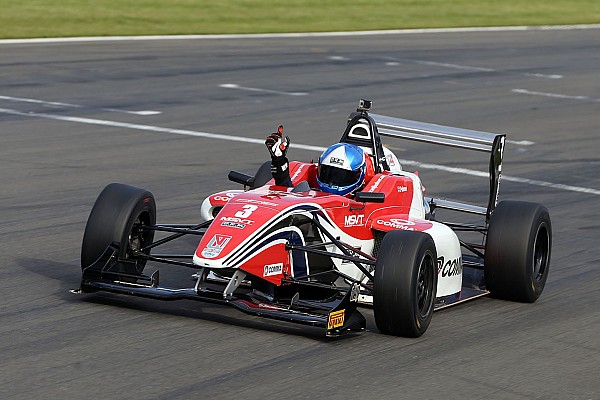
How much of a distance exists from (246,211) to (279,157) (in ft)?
2.88

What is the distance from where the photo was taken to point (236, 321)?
900 cm

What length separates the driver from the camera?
9688 millimetres

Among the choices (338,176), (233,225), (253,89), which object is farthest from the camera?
(253,89)

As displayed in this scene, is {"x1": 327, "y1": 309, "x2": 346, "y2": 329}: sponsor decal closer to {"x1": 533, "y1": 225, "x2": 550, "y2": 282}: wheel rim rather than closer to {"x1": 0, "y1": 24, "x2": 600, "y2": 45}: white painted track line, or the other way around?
{"x1": 533, "y1": 225, "x2": 550, "y2": 282}: wheel rim

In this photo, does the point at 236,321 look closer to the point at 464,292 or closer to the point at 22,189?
the point at 464,292

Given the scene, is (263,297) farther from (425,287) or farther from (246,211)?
(425,287)

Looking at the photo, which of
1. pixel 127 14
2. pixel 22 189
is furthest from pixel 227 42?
pixel 22 189

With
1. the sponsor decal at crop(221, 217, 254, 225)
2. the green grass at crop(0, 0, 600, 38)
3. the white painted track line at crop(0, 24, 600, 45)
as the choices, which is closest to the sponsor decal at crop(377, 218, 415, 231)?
the sponsor decal at crop(221, 217, 254, 225)

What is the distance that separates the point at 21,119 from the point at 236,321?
11.0 metres

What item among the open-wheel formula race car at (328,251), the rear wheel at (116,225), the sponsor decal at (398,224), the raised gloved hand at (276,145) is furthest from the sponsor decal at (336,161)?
the rear wheel at (116,225)

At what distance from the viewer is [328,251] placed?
931 cm

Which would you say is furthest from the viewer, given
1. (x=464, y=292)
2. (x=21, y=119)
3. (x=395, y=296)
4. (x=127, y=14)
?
(x=127, y=14)

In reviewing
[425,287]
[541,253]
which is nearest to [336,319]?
[425,287]

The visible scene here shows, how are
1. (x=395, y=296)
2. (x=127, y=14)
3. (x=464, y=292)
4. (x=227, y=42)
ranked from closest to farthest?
1. (x=395, y=296)
2. (x=464, y=292)
3. (x=227, y=42)
4. (x=127, y=14)
